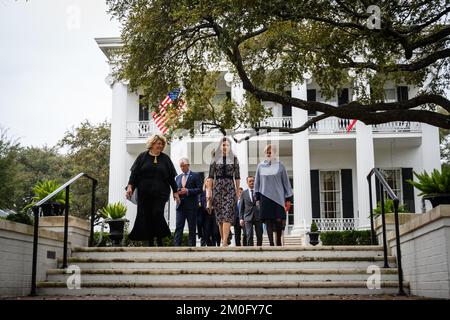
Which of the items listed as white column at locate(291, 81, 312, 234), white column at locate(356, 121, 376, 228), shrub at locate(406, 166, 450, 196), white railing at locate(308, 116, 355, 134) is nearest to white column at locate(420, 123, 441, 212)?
white column at locate(356, 121, 376, 228)

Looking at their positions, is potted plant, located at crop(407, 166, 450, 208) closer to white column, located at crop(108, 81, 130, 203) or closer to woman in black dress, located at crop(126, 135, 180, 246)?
woman in black dress, located at crop(126, 135, 180, 246)

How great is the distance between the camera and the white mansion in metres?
20.3

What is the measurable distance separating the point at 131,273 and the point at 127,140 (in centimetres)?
1584

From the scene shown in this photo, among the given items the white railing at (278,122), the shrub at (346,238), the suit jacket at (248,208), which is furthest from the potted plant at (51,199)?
the white railing at (278,122)

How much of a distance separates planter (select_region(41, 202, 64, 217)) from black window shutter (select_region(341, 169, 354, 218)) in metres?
15.4

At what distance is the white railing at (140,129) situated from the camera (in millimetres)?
21922

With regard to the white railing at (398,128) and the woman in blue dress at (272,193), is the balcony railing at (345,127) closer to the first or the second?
the white railing at (398,128)

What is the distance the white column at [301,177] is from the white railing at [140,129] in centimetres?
589

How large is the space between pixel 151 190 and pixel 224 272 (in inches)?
73.9

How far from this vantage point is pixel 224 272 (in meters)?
6.26

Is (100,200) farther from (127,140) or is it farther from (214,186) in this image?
(214,186)

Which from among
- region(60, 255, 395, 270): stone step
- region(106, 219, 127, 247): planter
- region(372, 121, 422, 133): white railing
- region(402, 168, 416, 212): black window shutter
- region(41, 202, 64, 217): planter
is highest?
region(372, 121, 422, 133): white railing

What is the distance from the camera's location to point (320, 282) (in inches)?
236
